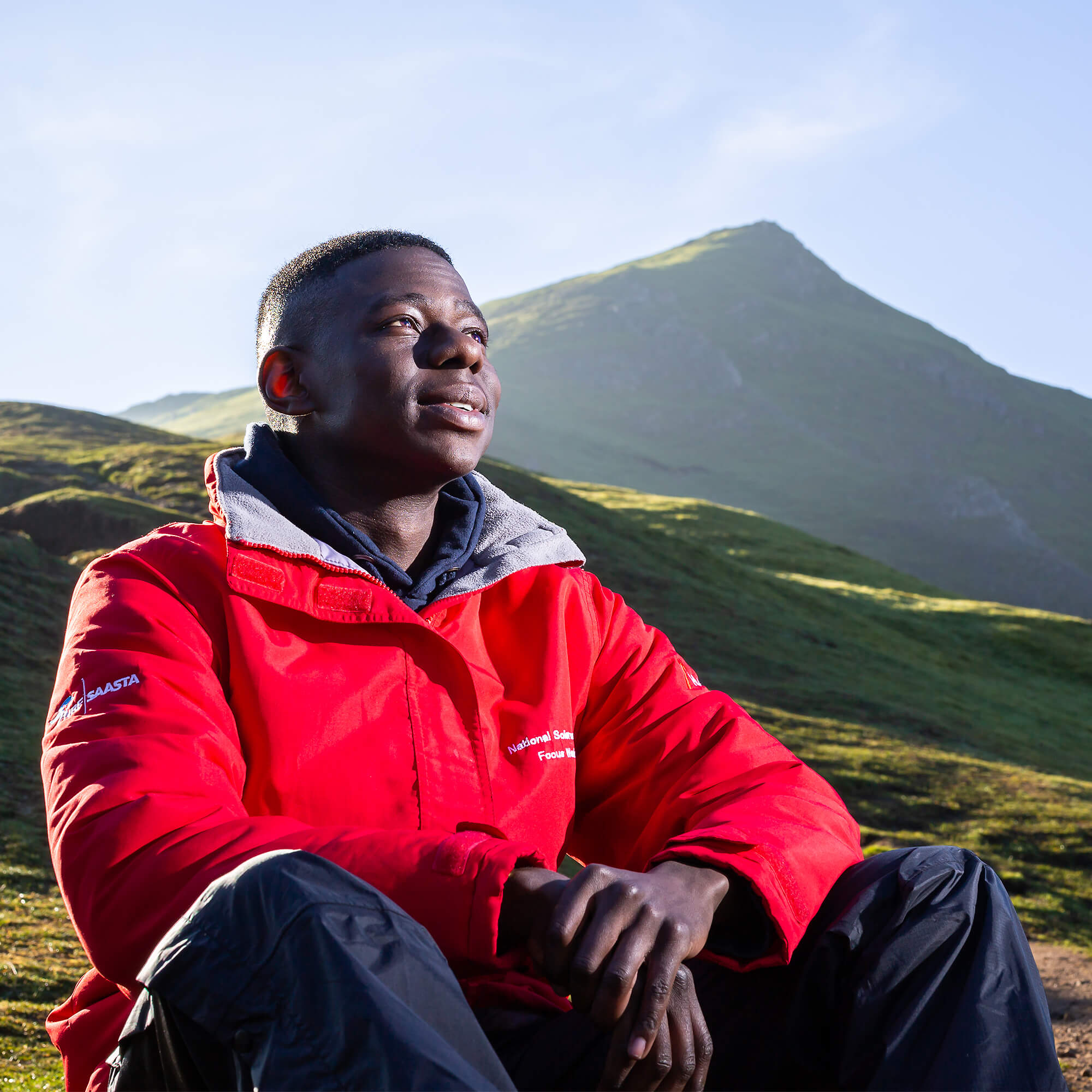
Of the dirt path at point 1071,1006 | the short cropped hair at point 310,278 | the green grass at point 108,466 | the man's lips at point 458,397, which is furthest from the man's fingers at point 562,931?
the green grass at point 108,466

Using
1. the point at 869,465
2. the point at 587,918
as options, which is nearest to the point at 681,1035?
the point at 587,918

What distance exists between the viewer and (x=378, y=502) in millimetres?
3621

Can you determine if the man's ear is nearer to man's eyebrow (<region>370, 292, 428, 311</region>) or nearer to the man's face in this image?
the man's face

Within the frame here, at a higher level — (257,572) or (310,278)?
(310,278)

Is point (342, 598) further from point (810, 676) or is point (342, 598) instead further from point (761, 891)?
point (810, 676)

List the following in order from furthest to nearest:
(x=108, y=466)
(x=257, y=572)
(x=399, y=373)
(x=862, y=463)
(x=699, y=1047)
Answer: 1. (x=862, y=463)
2. (x=108, y=466)
3. (x=399, y=373)
4. (x=257, y=572)
5. (x=699, y=1047)

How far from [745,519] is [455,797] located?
57.7 m

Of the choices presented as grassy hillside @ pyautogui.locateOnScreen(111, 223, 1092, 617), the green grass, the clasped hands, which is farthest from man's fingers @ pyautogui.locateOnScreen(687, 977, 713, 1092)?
grassy hillside @ pyautogui.locateOnScreen(111, 223, 1092, 617)

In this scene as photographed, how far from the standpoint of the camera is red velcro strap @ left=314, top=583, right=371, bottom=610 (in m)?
3.00

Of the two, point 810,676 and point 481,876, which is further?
point 810,676

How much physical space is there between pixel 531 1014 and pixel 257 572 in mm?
1398

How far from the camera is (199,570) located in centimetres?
295

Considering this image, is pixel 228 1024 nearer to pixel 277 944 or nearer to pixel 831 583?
pixel 277 944

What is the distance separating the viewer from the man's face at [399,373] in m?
3.48
